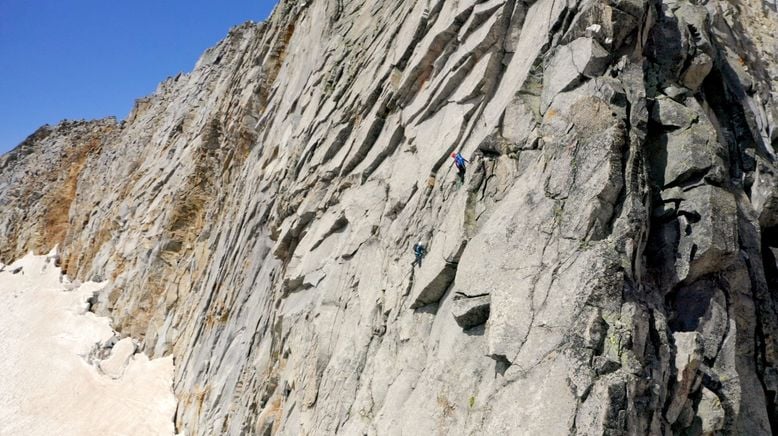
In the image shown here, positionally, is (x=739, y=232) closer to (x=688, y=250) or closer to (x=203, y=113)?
(x=688, y=250)

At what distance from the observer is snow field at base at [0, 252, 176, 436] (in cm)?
2428

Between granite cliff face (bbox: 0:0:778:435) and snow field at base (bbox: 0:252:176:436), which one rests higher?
snow field at base (bbox: 0:252:176:436)

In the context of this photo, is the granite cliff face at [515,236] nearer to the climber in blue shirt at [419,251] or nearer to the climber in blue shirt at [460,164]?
the climber in blue shirt at [419,251]

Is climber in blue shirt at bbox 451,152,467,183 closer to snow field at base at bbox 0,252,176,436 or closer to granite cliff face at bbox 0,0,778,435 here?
granite cliff face at bbox 0,0,778,435

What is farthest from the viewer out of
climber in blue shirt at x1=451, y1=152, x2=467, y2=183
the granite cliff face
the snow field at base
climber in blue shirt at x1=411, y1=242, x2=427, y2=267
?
the snow field at base

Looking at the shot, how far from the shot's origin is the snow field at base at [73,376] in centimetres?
2428

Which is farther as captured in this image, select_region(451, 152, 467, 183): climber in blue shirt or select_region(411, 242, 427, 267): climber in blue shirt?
select_region(411, 242, 427, 267): climber in blue shirt

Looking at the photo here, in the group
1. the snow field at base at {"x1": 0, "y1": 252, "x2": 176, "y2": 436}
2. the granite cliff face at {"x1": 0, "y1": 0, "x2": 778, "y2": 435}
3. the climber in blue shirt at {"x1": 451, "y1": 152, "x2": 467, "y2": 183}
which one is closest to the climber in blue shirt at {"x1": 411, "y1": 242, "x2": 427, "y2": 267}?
the granite cliff face at {"x1": 0, "y1": 0, "x2": 778, "y2": 435}

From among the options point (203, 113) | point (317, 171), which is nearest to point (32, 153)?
point (203, 113)

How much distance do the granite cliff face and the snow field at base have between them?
2026 millimetres

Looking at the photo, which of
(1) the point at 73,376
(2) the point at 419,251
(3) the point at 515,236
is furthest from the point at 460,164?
(1) the point at 73,376

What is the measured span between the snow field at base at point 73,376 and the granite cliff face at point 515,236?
203 centimetres

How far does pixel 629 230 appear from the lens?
8859 millimetres

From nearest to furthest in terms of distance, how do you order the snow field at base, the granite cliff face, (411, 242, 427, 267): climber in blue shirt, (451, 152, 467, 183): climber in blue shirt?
the granite cliff face, (451, 152, 467, 183): climber in blue shirt, (411, 242, 427, 267): climber in blue shirt, the snow field at base
